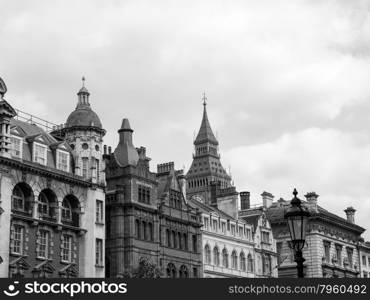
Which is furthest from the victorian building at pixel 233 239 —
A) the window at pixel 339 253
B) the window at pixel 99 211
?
the window at pixel 339 253

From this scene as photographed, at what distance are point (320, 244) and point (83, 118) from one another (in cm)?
5120

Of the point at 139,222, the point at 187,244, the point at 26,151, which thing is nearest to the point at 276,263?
the point at 187,244

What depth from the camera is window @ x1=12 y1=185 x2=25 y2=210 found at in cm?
7075

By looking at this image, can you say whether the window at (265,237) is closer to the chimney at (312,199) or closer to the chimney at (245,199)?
the chimney at (245,199)

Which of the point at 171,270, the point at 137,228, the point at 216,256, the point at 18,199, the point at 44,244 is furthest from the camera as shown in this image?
Answer: the point at 216,256

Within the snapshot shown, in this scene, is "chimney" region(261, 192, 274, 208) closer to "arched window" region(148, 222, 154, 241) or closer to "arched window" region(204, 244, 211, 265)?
"arched window" region(204, 244, 211, 265)

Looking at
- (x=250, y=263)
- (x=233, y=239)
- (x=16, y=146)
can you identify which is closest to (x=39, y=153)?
(x=16, y=146)

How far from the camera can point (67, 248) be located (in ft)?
248

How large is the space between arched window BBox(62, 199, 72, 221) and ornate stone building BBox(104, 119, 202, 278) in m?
6.72

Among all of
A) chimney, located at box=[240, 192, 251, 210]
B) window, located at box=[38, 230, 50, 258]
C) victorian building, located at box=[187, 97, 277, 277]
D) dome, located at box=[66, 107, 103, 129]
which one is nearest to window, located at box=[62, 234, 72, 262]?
window, located at box=[38, 230, 50, 258]

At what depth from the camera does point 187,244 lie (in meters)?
91.4

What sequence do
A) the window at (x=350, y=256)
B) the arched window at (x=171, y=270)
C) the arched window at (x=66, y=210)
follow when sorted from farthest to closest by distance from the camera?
the window at (x=350, y=256) < the arched window at (x=171, y=270) < the arched window at (x=66, y=210)

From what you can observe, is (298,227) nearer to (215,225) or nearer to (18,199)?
(18,199)

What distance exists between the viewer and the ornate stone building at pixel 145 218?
8200cm
